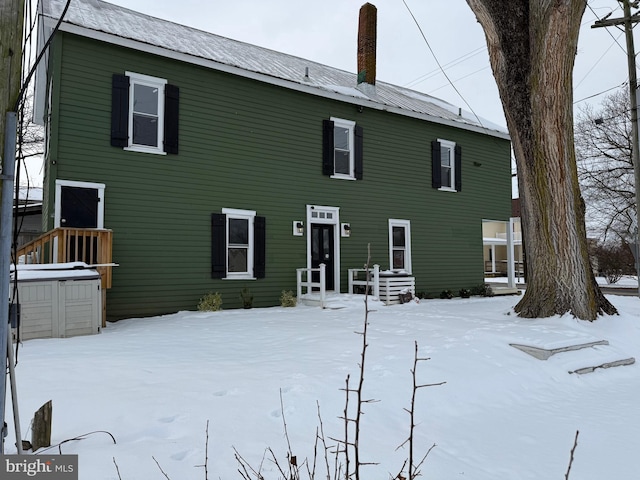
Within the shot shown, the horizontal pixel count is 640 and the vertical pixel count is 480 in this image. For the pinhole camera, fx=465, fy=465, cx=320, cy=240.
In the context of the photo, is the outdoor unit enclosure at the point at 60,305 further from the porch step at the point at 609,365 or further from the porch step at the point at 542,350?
the porch step at the point at 609,365

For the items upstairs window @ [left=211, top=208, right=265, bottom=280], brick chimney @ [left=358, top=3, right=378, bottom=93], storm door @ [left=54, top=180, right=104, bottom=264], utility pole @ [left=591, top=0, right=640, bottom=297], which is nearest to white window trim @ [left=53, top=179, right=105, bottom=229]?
storm door @ [left=54, top=180, right=104, bottom=264]

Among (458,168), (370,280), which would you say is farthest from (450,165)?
(370,280)

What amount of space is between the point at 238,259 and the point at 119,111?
3946mm

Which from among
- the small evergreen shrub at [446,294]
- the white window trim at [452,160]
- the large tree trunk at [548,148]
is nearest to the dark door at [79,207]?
the large tree trunk at [548,148]

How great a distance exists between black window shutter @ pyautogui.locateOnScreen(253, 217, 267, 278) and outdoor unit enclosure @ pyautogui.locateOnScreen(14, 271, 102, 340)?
4068 millimetres

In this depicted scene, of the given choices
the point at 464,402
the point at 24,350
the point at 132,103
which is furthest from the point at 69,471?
the point at 132,103

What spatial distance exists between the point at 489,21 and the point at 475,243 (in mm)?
8109

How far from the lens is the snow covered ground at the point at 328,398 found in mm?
3014

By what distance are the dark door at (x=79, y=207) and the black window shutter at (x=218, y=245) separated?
2361 mm

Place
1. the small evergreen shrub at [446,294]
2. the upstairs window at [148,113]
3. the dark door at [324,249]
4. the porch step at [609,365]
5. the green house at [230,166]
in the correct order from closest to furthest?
the porch step at [609,365] → the green house at [230,166] → the upstairs window at [148,113] → the dark door at [324,249] → the small evergreen shrub at [446,294]

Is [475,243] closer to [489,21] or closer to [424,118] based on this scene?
[424,118]

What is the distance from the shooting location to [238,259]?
35.2 ft

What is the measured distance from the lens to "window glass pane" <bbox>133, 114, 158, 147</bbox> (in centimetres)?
957

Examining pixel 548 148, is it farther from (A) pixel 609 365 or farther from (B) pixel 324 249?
(B) pixel 324 249
